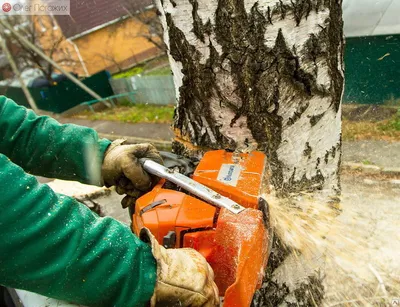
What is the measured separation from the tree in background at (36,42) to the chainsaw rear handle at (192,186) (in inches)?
679

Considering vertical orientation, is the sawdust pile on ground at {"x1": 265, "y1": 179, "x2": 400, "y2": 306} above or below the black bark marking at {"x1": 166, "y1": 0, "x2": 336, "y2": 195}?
below

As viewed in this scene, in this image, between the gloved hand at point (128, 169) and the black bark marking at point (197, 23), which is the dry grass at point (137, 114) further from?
the black bark marking at point (197, 23)

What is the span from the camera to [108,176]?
68.9 inches

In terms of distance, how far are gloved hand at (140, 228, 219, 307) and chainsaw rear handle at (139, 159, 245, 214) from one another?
21 cm

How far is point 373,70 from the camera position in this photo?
6.84m

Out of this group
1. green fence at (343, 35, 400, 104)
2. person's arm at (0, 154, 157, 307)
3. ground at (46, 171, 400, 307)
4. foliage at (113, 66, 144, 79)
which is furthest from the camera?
foliage at (113, 66, 144, 79)

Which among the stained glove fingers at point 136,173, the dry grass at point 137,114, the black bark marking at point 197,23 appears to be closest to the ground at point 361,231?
the stained glove fingers at point 136,173

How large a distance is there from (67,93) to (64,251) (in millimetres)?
18597

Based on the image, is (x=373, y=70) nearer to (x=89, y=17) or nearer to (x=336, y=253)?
(x=336, y=253)

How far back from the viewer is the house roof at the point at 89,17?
56.4 ft

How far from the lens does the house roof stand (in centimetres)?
1719

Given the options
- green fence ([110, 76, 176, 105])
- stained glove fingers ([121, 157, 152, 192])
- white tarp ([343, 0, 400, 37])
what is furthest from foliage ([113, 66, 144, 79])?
stained glove fingers ([121, 157, 152, 192])

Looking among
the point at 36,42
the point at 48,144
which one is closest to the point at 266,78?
the point at 48,144

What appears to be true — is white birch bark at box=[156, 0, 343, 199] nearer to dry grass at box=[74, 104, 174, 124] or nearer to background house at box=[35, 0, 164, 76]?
dry grass at box=[74, 104, 174, 124]
